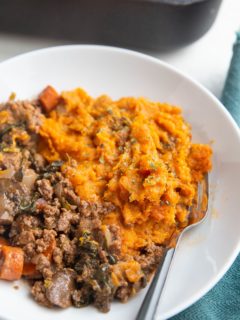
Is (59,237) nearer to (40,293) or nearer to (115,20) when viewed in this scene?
(40,293)

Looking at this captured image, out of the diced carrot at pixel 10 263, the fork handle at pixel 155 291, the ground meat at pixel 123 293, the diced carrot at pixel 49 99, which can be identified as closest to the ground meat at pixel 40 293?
the diced carrot at pixel 10 263

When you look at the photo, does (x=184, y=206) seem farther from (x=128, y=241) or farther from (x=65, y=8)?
(x=65, y=8)

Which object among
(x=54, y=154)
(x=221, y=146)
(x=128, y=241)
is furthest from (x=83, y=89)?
(x=128, y=241)

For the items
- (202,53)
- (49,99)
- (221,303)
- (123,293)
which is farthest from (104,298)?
(202,53)

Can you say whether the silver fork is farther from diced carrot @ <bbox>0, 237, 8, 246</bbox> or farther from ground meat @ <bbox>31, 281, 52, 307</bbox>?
diced carrot @ <bbox>0, 237, 8, 246</bbox>

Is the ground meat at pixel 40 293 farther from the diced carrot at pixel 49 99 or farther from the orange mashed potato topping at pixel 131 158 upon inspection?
the diced carrot at pixel 49 99
